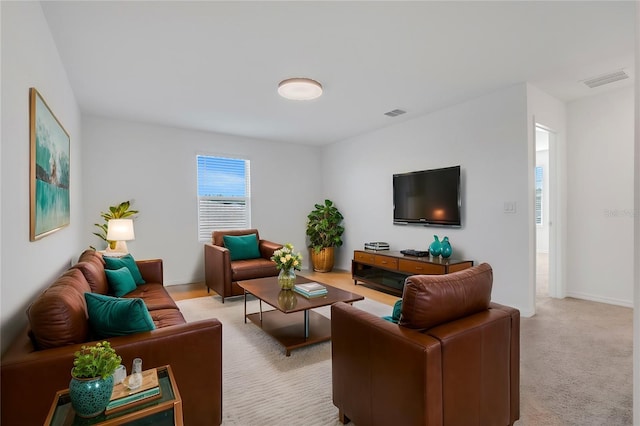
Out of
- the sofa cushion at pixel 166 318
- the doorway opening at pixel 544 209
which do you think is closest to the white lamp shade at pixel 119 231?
the sofa cushion at pixel 166 318

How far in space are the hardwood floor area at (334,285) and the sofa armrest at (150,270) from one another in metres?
0.82

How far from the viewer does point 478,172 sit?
156 inches

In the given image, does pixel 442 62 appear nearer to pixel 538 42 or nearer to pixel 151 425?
pixel 538 42

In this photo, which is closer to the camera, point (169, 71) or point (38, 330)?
point (38, 330)

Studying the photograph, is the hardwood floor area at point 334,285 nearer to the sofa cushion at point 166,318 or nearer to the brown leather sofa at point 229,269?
the brown leather sofa at point 229,269

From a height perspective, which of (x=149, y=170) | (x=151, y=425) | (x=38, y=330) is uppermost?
(x=149, y=170)

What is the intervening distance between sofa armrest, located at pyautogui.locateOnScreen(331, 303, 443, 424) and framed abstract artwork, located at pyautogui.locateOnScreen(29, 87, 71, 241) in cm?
184

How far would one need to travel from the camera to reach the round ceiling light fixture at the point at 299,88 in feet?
10.5

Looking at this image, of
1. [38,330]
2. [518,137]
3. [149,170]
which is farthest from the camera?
[149,170]

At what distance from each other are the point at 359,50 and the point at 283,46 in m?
0.64

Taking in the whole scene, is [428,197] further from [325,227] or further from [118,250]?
[118,250]

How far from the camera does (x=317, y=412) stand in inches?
75.5

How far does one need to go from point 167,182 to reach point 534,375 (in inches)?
203

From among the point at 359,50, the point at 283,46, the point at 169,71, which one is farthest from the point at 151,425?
the point at 169,71
